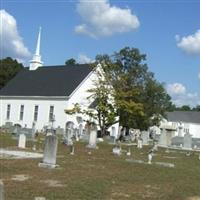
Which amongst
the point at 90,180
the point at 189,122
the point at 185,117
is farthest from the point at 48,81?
the point at 185,117

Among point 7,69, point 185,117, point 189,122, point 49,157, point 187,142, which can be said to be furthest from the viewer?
point 185,117

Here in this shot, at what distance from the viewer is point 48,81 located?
61250 millimetres

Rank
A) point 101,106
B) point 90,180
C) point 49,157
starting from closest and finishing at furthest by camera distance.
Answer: point 90,180
point 49,157
point 101,106

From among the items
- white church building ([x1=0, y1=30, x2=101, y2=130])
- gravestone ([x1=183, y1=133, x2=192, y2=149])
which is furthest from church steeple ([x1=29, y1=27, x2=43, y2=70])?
gravestone ([x1=183, y1=133, x2=192, y2=149])

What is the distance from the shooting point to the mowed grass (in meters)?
11.4

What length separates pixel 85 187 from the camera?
12.5 m

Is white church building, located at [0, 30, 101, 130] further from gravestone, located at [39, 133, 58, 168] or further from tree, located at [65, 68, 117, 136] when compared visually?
gravestone, located at [39, 133, 58, 168]

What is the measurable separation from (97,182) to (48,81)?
159 feet

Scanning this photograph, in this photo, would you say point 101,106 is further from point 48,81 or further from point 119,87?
point 48,81

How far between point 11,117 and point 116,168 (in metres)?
47.8

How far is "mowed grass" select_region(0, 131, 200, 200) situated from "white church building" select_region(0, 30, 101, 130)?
120ft

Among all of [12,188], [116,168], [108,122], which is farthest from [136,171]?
[108,122]

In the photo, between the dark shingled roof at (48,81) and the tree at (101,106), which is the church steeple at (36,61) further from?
the tree at (101,106)

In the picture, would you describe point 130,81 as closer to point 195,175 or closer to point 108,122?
point 108,122
